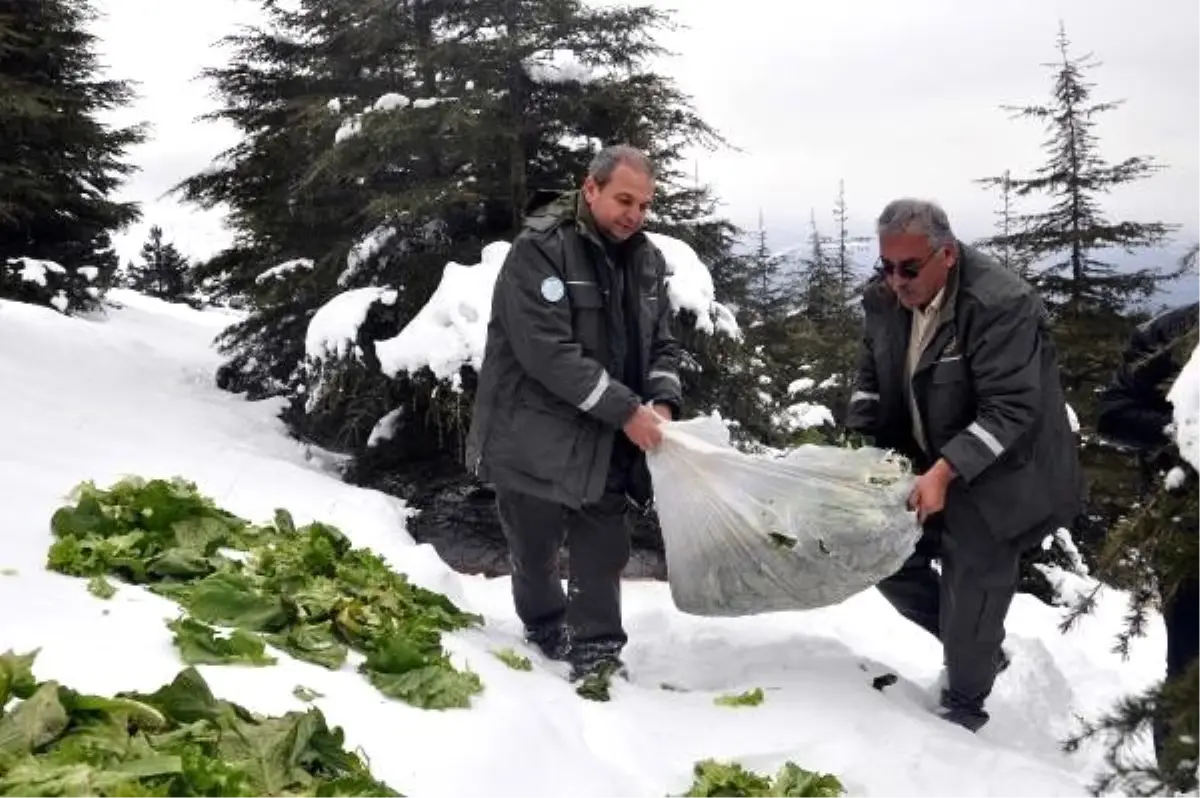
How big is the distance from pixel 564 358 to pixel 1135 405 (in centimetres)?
237

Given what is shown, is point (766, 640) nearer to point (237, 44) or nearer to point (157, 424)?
point (157, 424)

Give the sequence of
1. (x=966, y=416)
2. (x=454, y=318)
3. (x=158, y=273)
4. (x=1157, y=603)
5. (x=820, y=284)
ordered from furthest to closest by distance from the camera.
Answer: (x=158, y=273), (x=820, y=284), (x=454, y=318), (x=966, y=416), (x=1157, y=603)

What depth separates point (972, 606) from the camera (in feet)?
14.5

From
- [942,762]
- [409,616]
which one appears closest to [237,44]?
[409,616]

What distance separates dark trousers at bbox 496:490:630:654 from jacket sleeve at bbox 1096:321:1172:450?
2136 millimetres

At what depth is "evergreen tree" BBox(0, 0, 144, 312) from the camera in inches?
570

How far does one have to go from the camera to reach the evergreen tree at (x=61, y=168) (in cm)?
1448

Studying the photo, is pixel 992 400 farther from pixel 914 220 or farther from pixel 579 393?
pixel 579 393

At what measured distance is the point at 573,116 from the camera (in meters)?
8.98

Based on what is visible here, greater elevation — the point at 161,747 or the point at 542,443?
the point at 542,443

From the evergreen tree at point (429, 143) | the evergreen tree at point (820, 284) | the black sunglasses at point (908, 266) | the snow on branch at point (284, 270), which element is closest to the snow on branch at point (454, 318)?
the evergreen tree at point (429, 143)

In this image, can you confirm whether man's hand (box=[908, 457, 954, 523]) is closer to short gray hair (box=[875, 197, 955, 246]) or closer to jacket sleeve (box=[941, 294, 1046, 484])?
jacket sleeve (box=[941, 294, 1046, 484])

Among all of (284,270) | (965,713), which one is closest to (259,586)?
(965,713)

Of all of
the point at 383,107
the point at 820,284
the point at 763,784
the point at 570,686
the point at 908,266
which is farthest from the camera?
the point at 820,284
